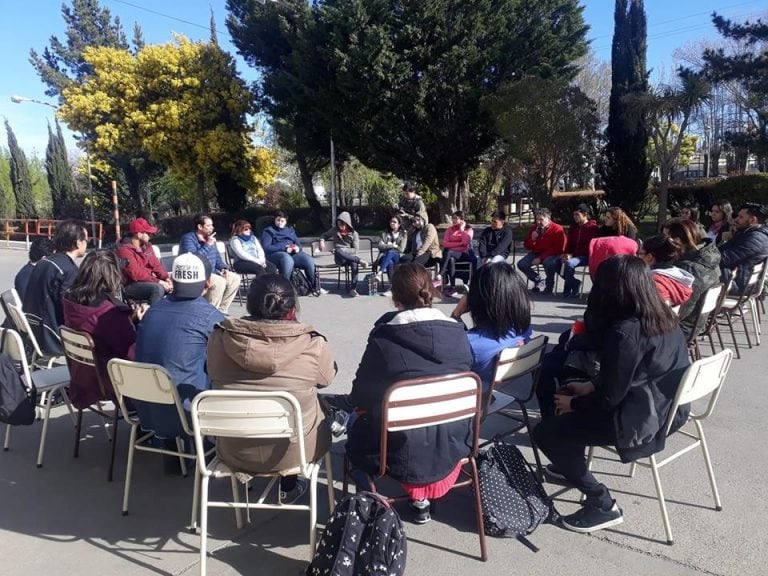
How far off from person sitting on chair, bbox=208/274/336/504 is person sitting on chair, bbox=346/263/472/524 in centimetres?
22

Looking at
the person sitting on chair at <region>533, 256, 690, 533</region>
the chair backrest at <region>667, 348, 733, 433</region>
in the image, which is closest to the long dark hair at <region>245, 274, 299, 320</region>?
the person sitting on chair at <region>533, 256, 690, 533</region>

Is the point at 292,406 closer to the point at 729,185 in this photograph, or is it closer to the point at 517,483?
the point at 517,483

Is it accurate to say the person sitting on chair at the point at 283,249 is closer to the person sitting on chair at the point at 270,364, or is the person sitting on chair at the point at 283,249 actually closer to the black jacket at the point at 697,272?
the black jacket at the point at 697,272

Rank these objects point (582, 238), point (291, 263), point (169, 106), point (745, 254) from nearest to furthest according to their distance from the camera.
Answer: point (745, 254) → point (582, 238) → point (291, 263) → point (169, 106)

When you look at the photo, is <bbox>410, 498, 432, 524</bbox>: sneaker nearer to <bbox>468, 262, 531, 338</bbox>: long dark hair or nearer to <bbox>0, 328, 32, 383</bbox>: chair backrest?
<bbox>468, 262, 531, 338</bbox>: long dark hair

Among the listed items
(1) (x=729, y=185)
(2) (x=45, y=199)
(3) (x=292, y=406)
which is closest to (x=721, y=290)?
(3) (x=292, y=406)

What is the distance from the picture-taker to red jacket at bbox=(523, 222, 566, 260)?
9023 millimetres

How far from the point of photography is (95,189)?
31234mm

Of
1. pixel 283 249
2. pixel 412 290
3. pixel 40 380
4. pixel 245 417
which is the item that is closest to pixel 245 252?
pixel 283 249

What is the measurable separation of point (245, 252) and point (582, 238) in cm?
482

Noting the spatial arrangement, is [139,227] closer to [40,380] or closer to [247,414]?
[40,380]

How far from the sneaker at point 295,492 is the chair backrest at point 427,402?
32.7 inches

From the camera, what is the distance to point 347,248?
32.6 feet

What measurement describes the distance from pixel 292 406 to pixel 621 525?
1738mm
